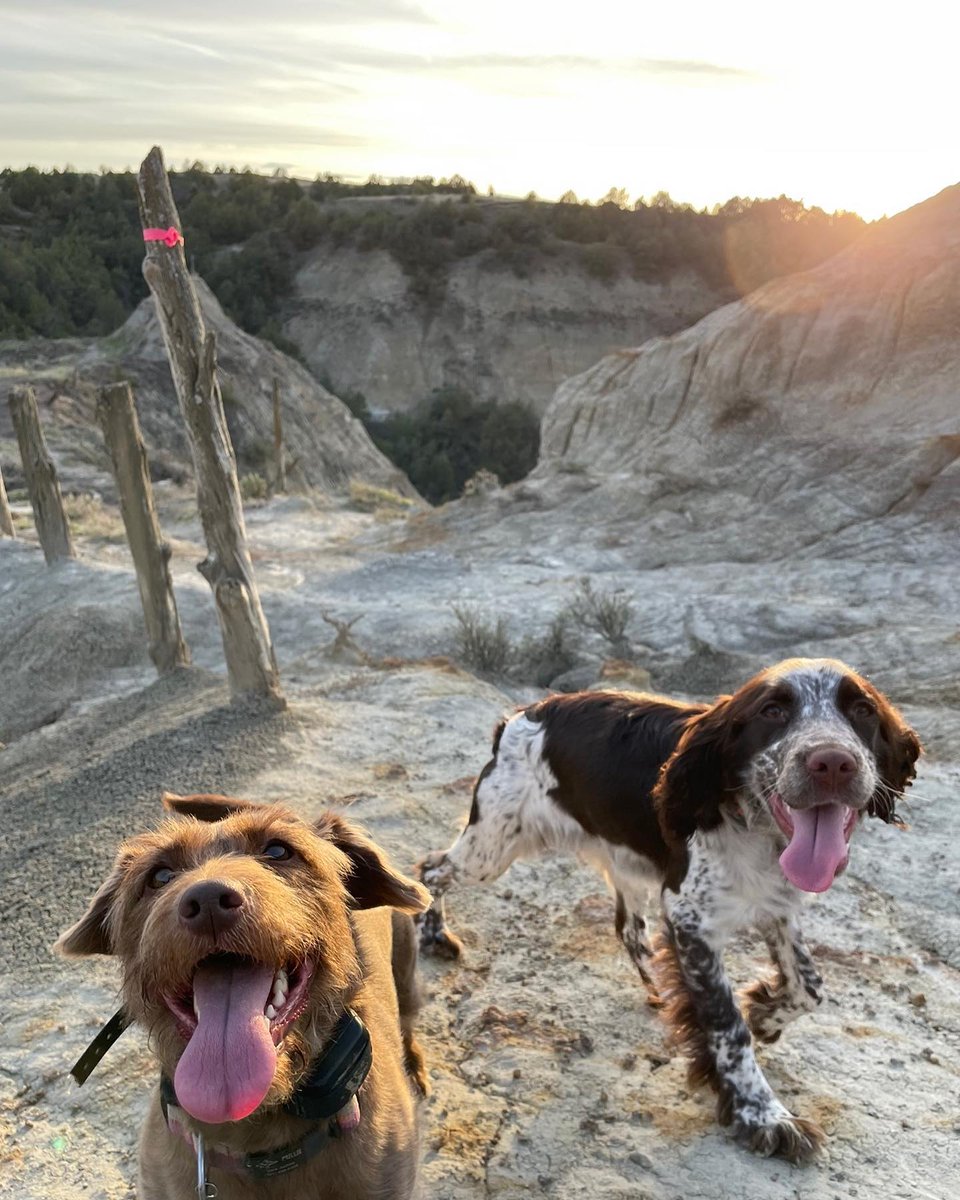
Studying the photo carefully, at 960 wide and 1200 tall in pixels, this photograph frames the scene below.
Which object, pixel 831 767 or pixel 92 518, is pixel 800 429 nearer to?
pixel 92 518

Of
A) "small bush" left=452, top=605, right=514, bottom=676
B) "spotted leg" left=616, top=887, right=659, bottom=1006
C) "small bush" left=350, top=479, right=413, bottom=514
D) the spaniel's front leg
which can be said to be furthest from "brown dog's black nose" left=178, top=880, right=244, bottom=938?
"small bush" left=350, top=479, right=413, bottom=514

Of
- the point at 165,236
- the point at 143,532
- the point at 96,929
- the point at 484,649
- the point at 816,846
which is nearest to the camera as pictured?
the point at 96,929

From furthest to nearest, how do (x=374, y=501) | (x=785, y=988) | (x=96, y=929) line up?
(x=374, y=501)
(x=785, y=988)
(x=96, y=929)

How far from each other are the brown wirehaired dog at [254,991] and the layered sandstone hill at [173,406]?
2331cm

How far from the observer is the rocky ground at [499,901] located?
3.30 metres

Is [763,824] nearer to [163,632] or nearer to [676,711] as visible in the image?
[676,711]

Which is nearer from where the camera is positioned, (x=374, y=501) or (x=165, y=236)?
(x=165, y=236)

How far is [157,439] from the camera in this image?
28.8m

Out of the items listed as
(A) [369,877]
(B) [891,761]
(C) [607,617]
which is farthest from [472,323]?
(A) [369,877]

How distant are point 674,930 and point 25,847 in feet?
13.2

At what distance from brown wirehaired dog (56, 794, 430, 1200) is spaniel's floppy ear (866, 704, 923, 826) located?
62.1 inches

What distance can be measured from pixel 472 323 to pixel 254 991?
48.7 metres

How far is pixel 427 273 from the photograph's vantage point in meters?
49.6

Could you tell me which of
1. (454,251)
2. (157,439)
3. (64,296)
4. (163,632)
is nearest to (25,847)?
(163,632)
